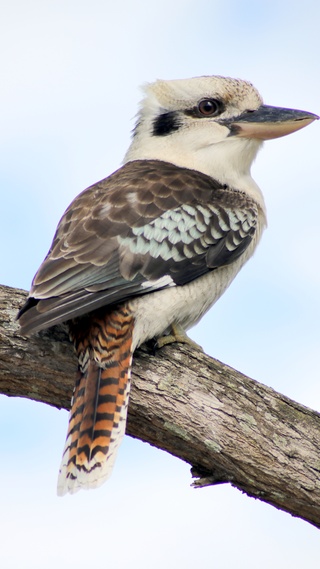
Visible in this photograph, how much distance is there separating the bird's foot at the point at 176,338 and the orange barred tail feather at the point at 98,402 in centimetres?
28

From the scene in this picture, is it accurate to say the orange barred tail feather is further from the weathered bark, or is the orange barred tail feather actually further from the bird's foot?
the bird's foot

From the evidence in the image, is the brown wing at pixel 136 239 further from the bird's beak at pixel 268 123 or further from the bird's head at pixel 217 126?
the bird's beak at pixel 268 123

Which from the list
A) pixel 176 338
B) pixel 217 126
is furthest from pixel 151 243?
pixel 217 126

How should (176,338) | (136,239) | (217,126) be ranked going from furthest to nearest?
1. (217,126)
2. (176,338)
3. (136,239)

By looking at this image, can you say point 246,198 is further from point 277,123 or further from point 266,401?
point 266,401

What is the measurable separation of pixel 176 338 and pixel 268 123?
1.56 metres

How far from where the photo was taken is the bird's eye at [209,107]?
535 cm

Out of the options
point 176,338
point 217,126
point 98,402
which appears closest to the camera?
point 98,402

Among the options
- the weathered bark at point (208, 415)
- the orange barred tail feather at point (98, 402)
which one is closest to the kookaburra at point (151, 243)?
the orange barred tail feather at point (98, 402)

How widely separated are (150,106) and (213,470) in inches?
93.9

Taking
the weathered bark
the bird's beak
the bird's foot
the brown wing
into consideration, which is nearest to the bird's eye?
the bird's beak

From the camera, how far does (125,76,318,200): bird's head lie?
17.2 feet

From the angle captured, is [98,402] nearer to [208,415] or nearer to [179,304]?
[208,415]

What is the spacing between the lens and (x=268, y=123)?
5312mm
